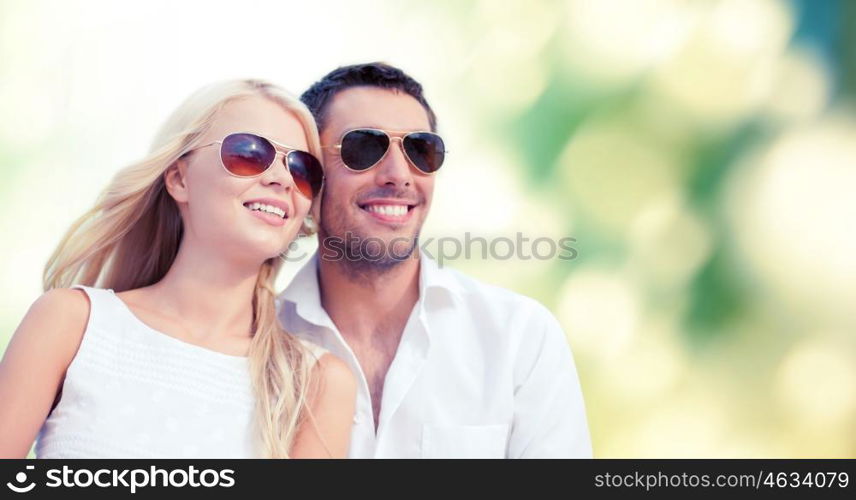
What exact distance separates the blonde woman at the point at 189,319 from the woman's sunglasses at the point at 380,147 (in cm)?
35

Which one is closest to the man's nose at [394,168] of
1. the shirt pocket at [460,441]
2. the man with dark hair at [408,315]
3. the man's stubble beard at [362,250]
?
the man with dark hair at [408,315]

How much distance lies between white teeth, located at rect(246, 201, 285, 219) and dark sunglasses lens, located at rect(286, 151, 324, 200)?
3.9 inches

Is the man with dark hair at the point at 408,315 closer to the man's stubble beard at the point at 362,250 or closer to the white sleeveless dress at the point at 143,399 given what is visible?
the man's stubble beard at the point at 362,250

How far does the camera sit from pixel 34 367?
212 centimetres

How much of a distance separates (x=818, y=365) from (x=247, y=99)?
3881 millimetres

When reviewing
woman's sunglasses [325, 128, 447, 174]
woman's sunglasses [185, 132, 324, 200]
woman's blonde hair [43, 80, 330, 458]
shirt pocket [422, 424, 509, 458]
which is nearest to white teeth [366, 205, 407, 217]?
woman's sunglasses [325, 128, 447, 174]

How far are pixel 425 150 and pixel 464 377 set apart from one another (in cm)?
89

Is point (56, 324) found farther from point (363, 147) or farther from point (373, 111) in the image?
point (373, 111)

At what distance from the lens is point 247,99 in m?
2.41

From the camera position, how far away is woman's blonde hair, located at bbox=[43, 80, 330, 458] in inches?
90.0

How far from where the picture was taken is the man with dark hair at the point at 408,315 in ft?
9.16
